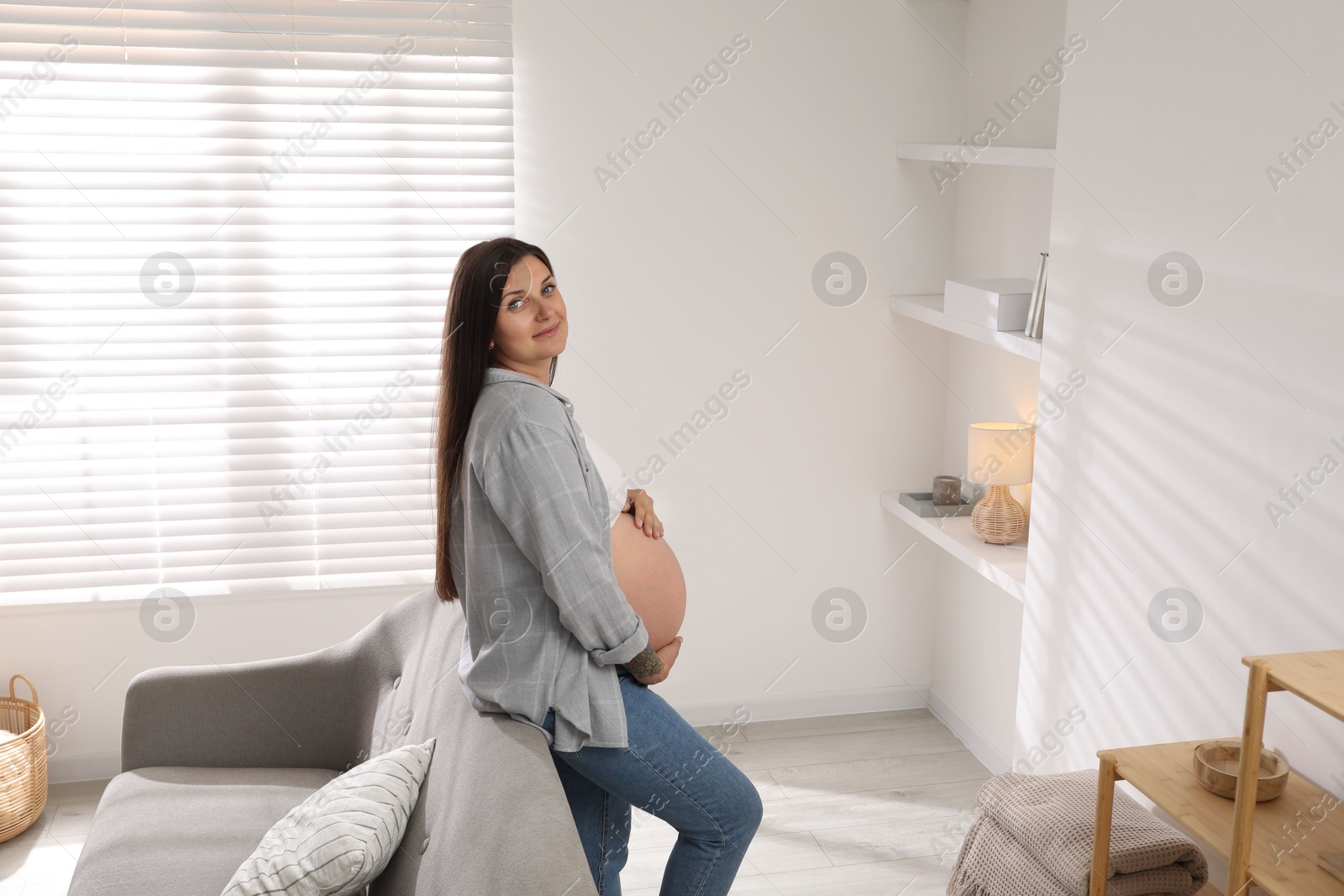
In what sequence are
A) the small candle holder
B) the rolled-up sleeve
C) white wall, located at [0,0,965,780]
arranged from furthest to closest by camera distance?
the small candle holder
white wall, located at [0,0,965,780]
the rolled-up sleeve

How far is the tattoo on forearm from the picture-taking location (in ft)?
6.59

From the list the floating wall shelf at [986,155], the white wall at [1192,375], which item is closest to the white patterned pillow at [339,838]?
the white wall at [1192,375]

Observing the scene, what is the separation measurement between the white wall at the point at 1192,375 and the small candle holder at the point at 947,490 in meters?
0.76

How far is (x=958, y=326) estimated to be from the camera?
10.5ft

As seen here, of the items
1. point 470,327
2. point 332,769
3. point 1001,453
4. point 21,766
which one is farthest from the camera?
point 1001,453

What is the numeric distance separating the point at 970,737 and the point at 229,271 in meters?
2.65

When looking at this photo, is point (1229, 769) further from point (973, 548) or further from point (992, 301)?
point (992, 301)

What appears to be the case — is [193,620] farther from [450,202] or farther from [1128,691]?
[1128,691]

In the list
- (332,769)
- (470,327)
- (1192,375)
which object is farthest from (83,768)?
(1192,375)

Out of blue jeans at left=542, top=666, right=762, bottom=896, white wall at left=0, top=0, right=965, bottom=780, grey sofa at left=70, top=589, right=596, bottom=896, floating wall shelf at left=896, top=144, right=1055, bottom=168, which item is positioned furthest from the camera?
white wall at left=0, top=0, right=965, bottom=780

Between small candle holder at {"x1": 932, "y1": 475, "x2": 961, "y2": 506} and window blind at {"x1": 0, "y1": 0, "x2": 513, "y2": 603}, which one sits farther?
small candle holder at {"x1": 932, "y1": 475, "x2": 961, "y2": 506}

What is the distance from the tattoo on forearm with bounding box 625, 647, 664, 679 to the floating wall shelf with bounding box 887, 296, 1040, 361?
133cm

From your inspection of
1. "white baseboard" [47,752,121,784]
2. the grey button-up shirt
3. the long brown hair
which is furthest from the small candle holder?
"white baseboard" [47,752,121,784]

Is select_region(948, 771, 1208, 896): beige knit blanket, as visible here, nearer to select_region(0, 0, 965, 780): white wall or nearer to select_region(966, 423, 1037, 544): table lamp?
select_region(966, 423, 1037, 544): table lamp
